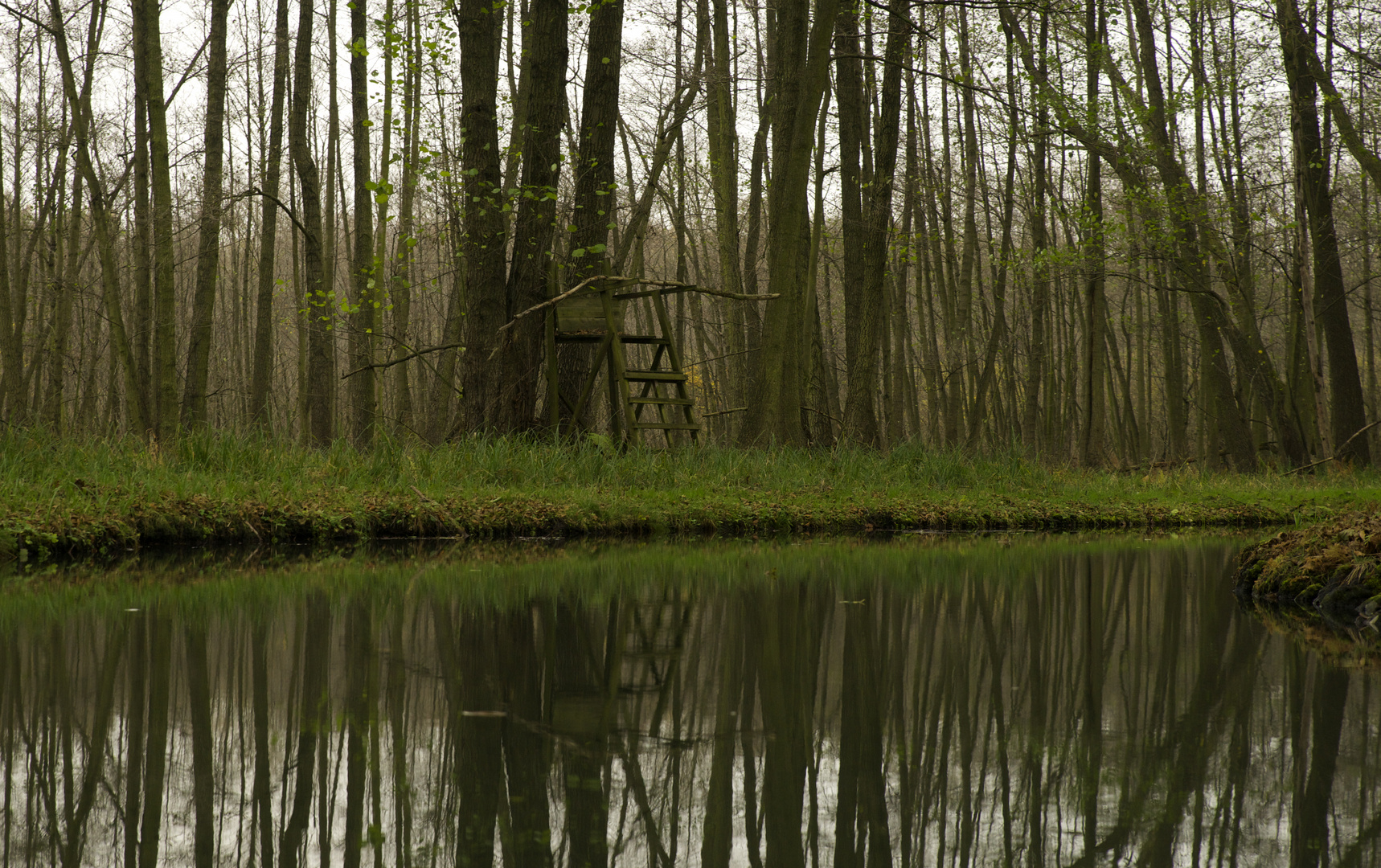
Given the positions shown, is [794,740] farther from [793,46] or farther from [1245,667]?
[793,46]

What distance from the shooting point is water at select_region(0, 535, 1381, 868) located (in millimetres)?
1863

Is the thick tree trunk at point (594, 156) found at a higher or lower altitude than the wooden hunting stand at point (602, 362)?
→ higher

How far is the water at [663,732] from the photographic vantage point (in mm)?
1863

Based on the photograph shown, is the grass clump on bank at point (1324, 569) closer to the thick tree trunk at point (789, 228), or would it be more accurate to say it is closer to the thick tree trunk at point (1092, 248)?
the thick tree trunk at point (789, 228)

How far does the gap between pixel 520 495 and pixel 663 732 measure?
6069 millimetres

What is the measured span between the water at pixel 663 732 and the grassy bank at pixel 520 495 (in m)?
2.15

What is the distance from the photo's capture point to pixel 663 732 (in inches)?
100

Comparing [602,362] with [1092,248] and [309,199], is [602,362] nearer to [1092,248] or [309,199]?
[309,199]

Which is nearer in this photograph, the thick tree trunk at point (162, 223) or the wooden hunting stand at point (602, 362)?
the thick tree trunk at point (162, 223)

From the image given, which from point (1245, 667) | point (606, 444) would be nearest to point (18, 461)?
point (606, 444)

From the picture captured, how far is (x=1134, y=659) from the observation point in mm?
3674

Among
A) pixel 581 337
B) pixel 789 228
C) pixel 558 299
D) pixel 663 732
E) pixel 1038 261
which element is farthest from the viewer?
pixel 1038 261

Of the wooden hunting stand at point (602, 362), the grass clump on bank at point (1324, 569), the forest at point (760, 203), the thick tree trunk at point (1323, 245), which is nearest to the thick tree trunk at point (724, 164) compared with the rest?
the forest at point (760, 203)

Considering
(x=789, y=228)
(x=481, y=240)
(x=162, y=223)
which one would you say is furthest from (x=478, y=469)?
(x=162, y=223)
